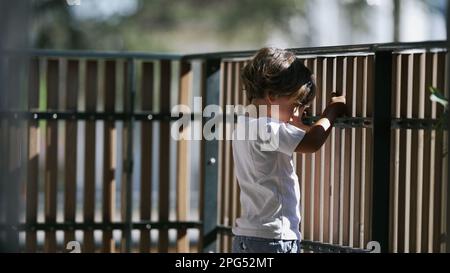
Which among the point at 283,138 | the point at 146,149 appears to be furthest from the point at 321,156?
the point at 146,149

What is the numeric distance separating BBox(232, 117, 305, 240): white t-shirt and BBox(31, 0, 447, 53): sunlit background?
14.7m

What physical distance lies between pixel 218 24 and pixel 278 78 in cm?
2580

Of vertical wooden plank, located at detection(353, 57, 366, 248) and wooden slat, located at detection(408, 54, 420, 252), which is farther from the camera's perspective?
vertical wooden plank, located at detection(353, 57, 366, 248)

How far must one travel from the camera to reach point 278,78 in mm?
4785

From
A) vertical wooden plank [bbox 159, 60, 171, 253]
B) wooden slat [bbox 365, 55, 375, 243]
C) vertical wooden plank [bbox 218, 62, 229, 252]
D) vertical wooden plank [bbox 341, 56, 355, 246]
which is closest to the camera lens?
wooden slat [bbox 365, 55, 375, 243]

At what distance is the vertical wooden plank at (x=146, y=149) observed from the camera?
751cm

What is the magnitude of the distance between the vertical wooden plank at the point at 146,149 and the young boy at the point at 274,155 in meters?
2.70

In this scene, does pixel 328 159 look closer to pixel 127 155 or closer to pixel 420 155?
pixel 420 155

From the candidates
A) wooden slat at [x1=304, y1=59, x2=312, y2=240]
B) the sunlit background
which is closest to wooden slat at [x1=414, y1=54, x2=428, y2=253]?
wooden slat at [x1=304, y1=59, x2=312, y2=240]

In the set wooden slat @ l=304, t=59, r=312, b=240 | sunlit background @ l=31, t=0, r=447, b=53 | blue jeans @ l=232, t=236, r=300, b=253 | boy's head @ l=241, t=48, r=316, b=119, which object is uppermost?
sunlit background @ l=31, t=0, r=447, b=53

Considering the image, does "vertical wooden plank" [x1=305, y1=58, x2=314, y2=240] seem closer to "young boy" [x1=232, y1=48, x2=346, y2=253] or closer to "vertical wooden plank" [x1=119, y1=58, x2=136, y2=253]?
"young boy" [x1=232, y1=48, x2=346, y2=253]

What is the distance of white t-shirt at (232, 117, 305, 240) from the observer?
467 cm

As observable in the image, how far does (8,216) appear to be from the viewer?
3.39 meters

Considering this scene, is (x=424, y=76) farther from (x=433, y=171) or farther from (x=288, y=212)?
(x=288, y=212)
